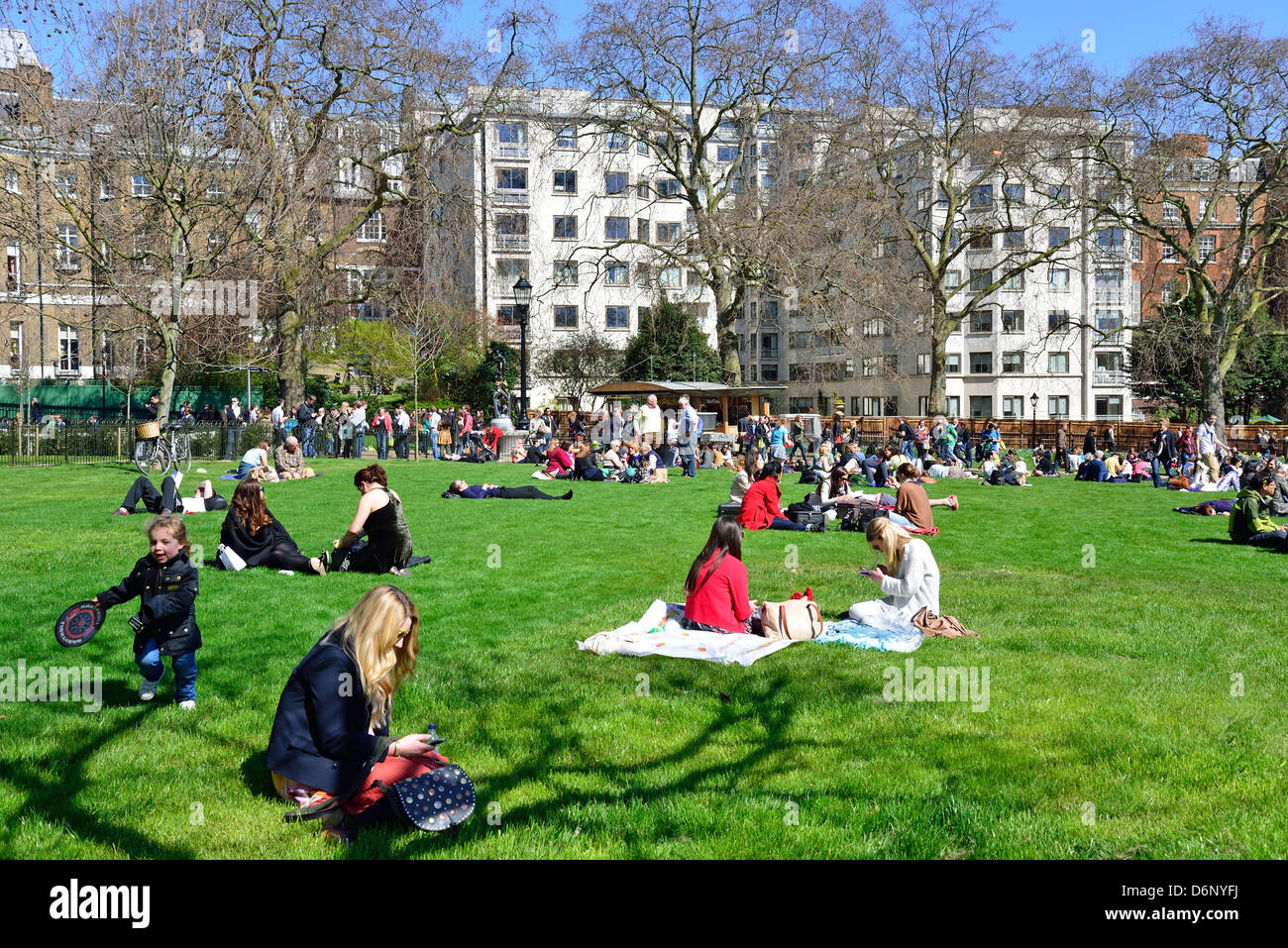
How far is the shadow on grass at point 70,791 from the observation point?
456cm

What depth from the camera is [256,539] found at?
11273 millimetres

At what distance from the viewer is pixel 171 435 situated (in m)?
23.8

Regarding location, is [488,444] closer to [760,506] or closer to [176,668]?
[760,506]

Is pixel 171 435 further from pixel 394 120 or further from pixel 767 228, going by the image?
pixel 767 228

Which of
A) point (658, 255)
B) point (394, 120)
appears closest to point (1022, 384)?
point (658, 255)

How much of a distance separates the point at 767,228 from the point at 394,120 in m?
12.5

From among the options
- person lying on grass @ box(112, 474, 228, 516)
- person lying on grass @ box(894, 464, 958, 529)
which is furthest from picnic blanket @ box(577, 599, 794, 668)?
person lying on grass @ box(112, 474, 228, 516)

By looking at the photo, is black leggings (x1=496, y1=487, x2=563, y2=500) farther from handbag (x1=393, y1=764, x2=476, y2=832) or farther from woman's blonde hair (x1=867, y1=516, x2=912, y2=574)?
handbag (x1=393, y1=764, x2=476, y2=832)

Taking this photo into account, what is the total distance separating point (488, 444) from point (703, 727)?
25.6 metres

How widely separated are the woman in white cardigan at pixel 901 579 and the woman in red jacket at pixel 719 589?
Result: 1036mm

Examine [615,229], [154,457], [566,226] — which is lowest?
[154,457]

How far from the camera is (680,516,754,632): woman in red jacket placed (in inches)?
343

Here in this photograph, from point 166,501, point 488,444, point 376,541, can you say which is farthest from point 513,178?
point 376,541
